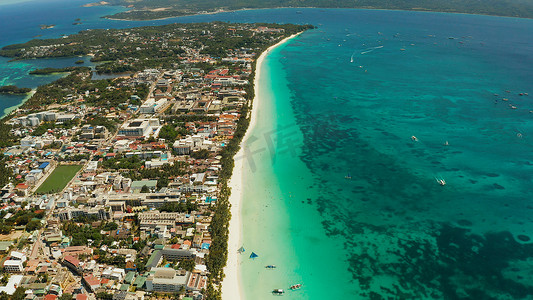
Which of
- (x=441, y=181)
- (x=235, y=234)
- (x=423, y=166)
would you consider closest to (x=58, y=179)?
(x=235, y=234)

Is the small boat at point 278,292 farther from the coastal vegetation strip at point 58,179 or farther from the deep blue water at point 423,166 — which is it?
A: the coastal vegetation strip at point 58,179

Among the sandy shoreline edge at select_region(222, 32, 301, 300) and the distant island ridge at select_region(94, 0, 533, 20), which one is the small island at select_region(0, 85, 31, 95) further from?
the distant island ridge at select_region(94, 0, 533, 20)

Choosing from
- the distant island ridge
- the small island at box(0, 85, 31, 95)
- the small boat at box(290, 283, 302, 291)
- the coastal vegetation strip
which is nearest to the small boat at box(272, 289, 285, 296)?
the small boat at box(290, 283, 302, 291)

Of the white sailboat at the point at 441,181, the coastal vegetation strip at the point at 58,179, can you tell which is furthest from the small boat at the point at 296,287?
the coastal vegetation strip at the point at 58,179

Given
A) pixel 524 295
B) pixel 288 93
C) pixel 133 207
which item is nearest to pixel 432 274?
pixel 524 295

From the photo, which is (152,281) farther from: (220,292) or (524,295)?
(524,295)

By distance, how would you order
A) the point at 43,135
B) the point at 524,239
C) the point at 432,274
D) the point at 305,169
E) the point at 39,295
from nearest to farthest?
the point at 39,295 → the point at 432,274 → the point at 524,239 → the point at 305,169 → the point at 43,135
